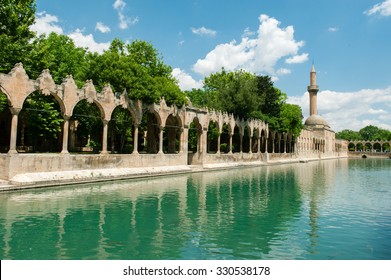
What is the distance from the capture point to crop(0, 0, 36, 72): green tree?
69.1 feet

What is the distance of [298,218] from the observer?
11.9 metres

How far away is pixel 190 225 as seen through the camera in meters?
10.6

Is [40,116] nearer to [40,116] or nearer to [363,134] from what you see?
[40,116]

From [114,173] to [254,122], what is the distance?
26.7 meters

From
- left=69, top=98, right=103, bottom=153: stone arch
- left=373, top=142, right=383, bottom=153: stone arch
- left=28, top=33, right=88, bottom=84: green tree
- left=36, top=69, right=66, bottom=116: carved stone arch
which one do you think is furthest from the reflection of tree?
left=373, top=142, right=383, bottom=153: stone arch

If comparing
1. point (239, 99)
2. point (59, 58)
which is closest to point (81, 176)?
point (59, 58)

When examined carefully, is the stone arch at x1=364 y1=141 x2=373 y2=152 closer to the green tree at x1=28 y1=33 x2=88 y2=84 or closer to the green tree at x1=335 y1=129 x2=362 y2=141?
the green tree at x1=335 y1=129 x2=362 y2=141

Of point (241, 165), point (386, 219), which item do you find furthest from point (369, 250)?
point (241, 165)

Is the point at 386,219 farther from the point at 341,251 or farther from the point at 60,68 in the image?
the point at 60,68

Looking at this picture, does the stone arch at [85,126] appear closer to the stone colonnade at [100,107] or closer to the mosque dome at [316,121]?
the stone colonnade at [100,107]

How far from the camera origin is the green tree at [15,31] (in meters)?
21.1

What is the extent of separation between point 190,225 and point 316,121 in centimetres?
8682

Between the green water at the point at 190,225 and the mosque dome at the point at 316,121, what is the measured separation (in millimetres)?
76566

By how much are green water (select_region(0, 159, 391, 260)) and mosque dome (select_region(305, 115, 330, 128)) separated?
3014 inches
